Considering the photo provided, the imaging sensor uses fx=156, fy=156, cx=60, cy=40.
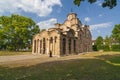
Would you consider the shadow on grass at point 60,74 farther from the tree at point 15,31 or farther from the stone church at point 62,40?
the tree at point 15,31

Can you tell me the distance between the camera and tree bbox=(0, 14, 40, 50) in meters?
63.8

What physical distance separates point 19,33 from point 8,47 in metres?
8.89

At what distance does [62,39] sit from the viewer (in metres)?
39.8

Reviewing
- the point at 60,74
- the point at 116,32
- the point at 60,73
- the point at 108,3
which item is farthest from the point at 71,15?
the point at 116,32

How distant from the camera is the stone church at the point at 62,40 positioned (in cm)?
3950

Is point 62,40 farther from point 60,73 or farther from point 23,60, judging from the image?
point 60,73

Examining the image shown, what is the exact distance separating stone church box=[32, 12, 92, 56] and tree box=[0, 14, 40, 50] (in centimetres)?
1572

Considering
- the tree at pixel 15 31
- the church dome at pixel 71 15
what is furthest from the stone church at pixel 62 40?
the tree at pixel 15 31

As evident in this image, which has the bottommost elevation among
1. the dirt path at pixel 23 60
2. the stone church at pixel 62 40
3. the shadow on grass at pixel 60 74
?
the shadow on grass at pixel 60 74

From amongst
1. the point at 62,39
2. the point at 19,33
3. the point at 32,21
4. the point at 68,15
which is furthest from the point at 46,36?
the point at 32,21

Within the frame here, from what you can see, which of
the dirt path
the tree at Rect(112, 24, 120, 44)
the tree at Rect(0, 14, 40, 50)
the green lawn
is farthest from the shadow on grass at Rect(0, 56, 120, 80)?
the tree at Rect(112, 24, 120, 44)

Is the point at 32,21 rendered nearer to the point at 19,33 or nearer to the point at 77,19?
the point at 19,33

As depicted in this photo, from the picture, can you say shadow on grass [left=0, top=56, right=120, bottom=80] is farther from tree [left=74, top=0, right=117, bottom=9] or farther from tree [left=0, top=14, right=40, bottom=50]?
tree [left=0, top=14, right=40, bottom=50]

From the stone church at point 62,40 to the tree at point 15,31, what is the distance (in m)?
15.7
